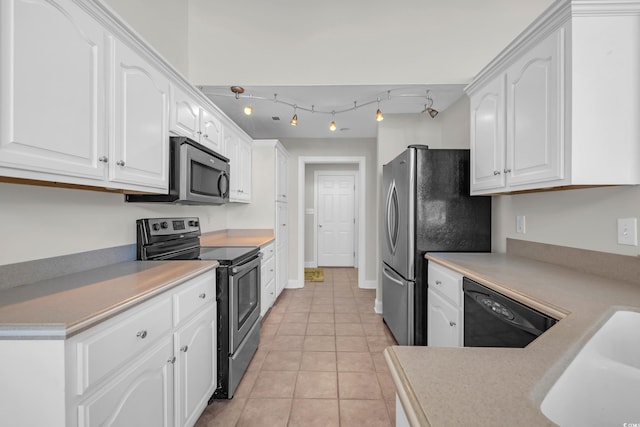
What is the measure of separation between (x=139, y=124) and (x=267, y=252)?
1991 millimetres

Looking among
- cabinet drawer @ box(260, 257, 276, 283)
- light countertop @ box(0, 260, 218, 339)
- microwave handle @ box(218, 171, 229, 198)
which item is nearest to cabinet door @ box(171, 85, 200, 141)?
microwave handle @ box(218, 171, 229, 198)

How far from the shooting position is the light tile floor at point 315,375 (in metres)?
1.68

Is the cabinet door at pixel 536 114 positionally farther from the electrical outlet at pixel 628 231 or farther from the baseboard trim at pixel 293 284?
the baseboard trim at pixel 293 284

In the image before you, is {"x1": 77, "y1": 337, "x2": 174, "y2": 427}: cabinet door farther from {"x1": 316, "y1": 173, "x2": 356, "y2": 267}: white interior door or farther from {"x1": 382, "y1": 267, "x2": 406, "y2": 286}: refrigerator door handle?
{"x1": 316, "y1": 173, "x2": 356, "y2": 267}: white interior door

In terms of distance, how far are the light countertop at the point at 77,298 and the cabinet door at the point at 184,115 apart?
0.97 meters

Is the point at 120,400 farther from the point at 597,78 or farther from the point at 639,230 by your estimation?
the point at 597,78

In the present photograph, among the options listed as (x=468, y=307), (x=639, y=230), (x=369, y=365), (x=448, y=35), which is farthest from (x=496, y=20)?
(x=369, y=365)

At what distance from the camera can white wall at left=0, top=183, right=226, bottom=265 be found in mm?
1138

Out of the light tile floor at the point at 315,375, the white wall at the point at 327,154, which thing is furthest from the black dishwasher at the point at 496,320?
the white wall at the point at 327,154

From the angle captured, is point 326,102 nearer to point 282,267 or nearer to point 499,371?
point 282,267

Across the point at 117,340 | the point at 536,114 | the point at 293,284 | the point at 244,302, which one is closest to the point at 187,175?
the point at 244,302

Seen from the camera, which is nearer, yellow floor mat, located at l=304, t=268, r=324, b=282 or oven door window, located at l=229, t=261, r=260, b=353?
oven door window, located at l=229, t=261, r=260, b=353

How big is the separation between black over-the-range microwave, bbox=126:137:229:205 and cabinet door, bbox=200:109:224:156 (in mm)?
235

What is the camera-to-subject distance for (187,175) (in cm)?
182
